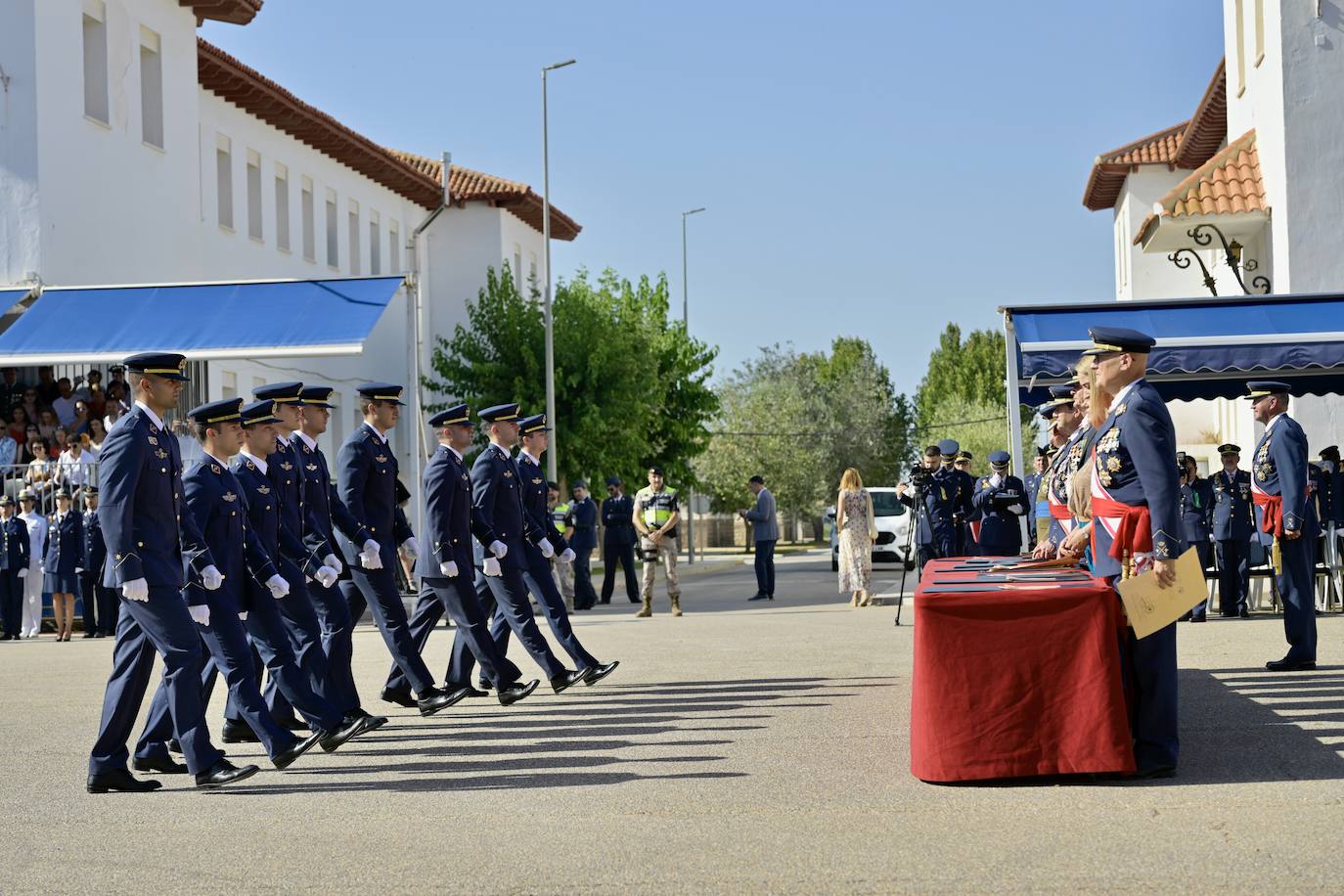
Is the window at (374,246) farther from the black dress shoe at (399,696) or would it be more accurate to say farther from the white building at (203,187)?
the black dress shoe at (399,696)

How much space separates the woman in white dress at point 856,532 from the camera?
23.1 metres

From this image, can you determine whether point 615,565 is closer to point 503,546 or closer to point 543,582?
point 543,582

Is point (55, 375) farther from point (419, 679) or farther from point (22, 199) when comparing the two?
point (419, 679)

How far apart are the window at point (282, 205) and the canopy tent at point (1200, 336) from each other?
23.0 meters

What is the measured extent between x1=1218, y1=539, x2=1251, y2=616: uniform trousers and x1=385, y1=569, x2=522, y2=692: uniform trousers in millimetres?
9783

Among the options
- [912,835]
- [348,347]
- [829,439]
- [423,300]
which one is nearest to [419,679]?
[912,835]

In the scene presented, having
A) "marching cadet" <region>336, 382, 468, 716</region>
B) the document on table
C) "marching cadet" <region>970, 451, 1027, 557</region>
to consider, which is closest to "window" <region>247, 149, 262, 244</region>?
"marching cadet" <region>970, 451, 1027, 557</region>

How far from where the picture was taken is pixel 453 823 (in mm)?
7594

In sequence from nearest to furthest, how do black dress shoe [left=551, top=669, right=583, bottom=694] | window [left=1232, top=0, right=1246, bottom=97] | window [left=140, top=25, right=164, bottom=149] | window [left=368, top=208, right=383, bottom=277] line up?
1. black dress shoe [left=551, top=669, right=583, bottom=694]
2. window [left=1232, top=0, right=1246, bottom=97]
3. window [left=140, top=25, right=164, bottom=149]
4. window [left=368, top=208, right=383, bottom=277]

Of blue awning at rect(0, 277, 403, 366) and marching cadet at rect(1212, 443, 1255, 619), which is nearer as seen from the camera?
marching cadet at rect(1212, 443, 1255, 619)

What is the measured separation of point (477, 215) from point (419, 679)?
37737 millimetres

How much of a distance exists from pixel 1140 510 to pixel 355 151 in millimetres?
33960

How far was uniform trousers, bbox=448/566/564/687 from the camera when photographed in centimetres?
1234

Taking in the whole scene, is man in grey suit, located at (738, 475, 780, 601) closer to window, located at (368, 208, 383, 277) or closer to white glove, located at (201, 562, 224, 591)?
window, located at (368, 208, 383, 277)
